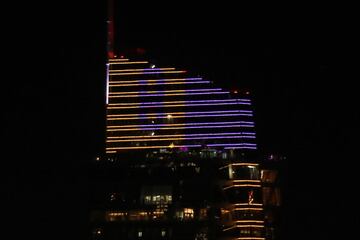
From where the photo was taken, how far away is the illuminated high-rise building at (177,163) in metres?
44.5

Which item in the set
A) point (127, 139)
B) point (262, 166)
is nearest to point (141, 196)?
point (127, 139)

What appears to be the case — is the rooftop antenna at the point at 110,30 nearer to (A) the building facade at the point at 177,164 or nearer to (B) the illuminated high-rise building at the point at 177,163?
(B) the illuminated high-rise building at the point at 177,163

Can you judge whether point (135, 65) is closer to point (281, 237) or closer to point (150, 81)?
point (150, 81)

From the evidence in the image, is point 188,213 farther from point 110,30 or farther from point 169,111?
point 110,30

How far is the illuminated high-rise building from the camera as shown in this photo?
44.5 m

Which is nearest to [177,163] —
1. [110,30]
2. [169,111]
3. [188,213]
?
[188,213]

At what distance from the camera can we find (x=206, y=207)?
44781 mm

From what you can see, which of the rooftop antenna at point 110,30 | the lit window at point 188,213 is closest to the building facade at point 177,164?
the lit window at point 188,213

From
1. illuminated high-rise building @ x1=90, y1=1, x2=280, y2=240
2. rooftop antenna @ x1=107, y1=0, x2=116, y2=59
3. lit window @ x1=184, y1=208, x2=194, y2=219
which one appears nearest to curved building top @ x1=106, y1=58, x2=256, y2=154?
illuminated high-rise building @ x1=90, y1=1, x2=280, y2=240

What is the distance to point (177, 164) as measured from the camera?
47.8 metres

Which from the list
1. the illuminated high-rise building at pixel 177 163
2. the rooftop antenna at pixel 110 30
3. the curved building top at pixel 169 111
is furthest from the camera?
the curved building top at pixel 169 111

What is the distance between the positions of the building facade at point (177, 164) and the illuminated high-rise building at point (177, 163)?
8 centimetres

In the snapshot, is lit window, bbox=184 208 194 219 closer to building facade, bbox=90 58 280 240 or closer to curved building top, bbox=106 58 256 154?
building facade, bbox=90 58 280 240

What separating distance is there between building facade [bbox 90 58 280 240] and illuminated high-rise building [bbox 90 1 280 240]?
0.08 meters
